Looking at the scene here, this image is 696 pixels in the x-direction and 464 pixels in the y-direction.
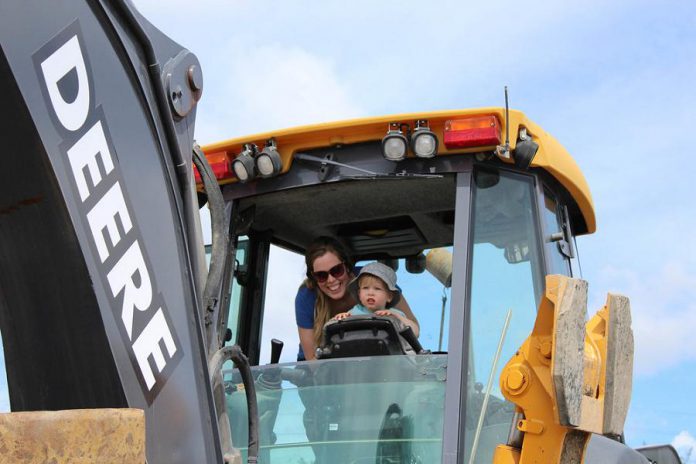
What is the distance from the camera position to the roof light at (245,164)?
3.77m

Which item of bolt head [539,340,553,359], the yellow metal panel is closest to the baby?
bolt head [539,340,553,359]

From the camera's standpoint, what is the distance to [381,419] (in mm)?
3258

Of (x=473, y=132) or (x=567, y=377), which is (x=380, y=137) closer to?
(x=473, y=132)

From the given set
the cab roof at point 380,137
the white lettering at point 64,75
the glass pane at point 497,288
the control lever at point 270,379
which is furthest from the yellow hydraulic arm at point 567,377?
the white lettering at point 64,75

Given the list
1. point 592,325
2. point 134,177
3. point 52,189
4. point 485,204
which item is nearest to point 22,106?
point 52,189

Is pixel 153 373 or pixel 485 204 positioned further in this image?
pixel 485 204

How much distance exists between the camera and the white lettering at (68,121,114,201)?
5.03 feet

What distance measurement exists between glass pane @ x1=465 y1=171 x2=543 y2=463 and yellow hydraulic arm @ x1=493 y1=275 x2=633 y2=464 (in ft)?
1.15

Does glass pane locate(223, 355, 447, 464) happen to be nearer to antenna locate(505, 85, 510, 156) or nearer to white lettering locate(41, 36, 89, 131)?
antenna locate(505, 85, 510, 156)

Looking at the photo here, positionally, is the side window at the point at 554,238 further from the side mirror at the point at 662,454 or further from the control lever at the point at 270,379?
the control lever at the point at 270,379

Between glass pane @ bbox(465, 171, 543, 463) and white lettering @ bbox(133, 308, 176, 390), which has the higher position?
glass pane @ bbox(465, 171, 543, 463)

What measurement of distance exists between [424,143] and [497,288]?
628 mm

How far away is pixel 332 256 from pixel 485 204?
1.07 meters

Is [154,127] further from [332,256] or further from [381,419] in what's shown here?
[332,256]
